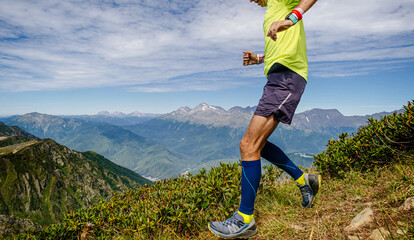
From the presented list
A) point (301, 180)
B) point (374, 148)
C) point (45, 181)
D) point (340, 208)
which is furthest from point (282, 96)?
point (45, 181)

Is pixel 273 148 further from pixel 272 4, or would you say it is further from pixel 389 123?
pixel 389 123

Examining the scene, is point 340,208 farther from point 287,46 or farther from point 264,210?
point 287,46

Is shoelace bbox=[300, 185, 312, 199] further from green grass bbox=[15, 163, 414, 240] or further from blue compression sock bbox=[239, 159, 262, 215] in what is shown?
blue compression sock bbox=[239, 159, 262, 215]

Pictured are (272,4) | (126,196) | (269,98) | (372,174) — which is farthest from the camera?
(126,196)

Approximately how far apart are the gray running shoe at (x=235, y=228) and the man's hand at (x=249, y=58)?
105 inches

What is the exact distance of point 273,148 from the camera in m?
3.76

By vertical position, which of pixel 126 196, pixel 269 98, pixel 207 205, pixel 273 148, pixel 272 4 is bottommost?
pixel 126 196

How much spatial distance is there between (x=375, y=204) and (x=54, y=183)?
184 metres

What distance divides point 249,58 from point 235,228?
2.92 meters

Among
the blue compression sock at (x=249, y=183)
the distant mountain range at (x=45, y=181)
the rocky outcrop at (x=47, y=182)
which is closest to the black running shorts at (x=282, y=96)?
the blue compression sock at (x=249, y=183)

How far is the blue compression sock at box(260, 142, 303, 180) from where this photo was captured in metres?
3.70

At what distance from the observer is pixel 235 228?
301 centimetres

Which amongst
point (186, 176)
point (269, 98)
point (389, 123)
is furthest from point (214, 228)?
point (389, 123)

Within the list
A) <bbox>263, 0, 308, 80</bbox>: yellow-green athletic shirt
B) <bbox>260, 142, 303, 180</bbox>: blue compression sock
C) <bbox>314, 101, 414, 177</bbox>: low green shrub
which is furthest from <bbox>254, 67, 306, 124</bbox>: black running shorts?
<bbox>314, 101, 414, 177</bbox>: low green shrub
